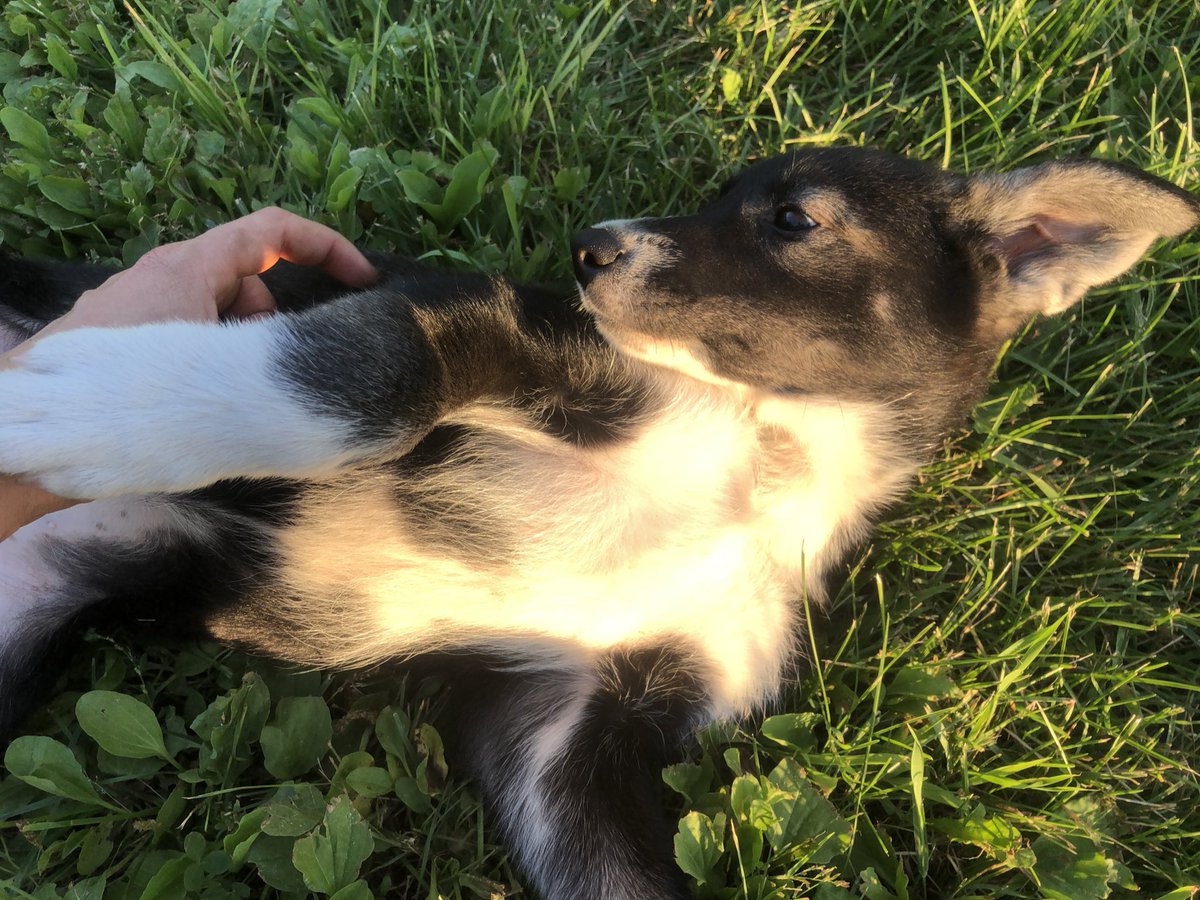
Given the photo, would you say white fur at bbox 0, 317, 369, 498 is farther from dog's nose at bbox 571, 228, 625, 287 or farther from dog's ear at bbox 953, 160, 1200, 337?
dog's ear at bbox 953, 160, 1200, 337

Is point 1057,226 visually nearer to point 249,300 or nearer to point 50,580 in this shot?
point 249,300

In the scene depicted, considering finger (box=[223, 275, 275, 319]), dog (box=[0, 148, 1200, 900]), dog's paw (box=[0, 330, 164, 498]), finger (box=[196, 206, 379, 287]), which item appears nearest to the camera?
dog's paw (box=[0, 330, 164, 498])

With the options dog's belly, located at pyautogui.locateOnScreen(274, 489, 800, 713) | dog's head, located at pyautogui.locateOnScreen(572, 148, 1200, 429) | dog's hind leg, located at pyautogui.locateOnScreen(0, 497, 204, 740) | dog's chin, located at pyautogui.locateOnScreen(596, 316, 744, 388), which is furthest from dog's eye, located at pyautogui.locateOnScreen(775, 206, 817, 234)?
dog's hind leg, located at pyautogui.locateOnScreen(0, 497, 204, 740)

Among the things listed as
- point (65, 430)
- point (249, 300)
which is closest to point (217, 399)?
point (65, 430)

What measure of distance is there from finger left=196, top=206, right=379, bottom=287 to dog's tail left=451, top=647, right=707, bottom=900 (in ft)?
4.31

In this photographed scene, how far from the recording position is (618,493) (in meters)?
2.46

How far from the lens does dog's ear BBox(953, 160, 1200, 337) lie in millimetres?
2236

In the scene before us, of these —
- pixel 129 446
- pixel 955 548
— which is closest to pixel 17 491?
pixel 129 446

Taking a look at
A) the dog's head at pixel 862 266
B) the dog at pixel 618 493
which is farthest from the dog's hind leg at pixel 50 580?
the dog's head at pixel 862 266

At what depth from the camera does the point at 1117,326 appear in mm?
3289

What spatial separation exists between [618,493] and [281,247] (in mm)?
1312

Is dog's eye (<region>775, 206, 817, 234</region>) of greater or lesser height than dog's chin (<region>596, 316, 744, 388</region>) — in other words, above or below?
above

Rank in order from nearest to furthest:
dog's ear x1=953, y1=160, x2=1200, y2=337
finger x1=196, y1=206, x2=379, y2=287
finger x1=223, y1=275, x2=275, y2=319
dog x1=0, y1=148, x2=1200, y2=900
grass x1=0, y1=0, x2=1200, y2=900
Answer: dog's ear x1=953, y1=160, x2=1200, y2=337, dog x1=0, y1=148, x2=1200, y2=900, grass x1=0, y1=0, x2=1200, y2=900, finger x1=196, y1=206, x2=379, y2=287, finger x1=223, y1=275, x2=275, y2=319

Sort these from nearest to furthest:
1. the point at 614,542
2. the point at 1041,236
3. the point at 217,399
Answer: the point at 217,399 → the point at 614,542 → the point at 1041,236
